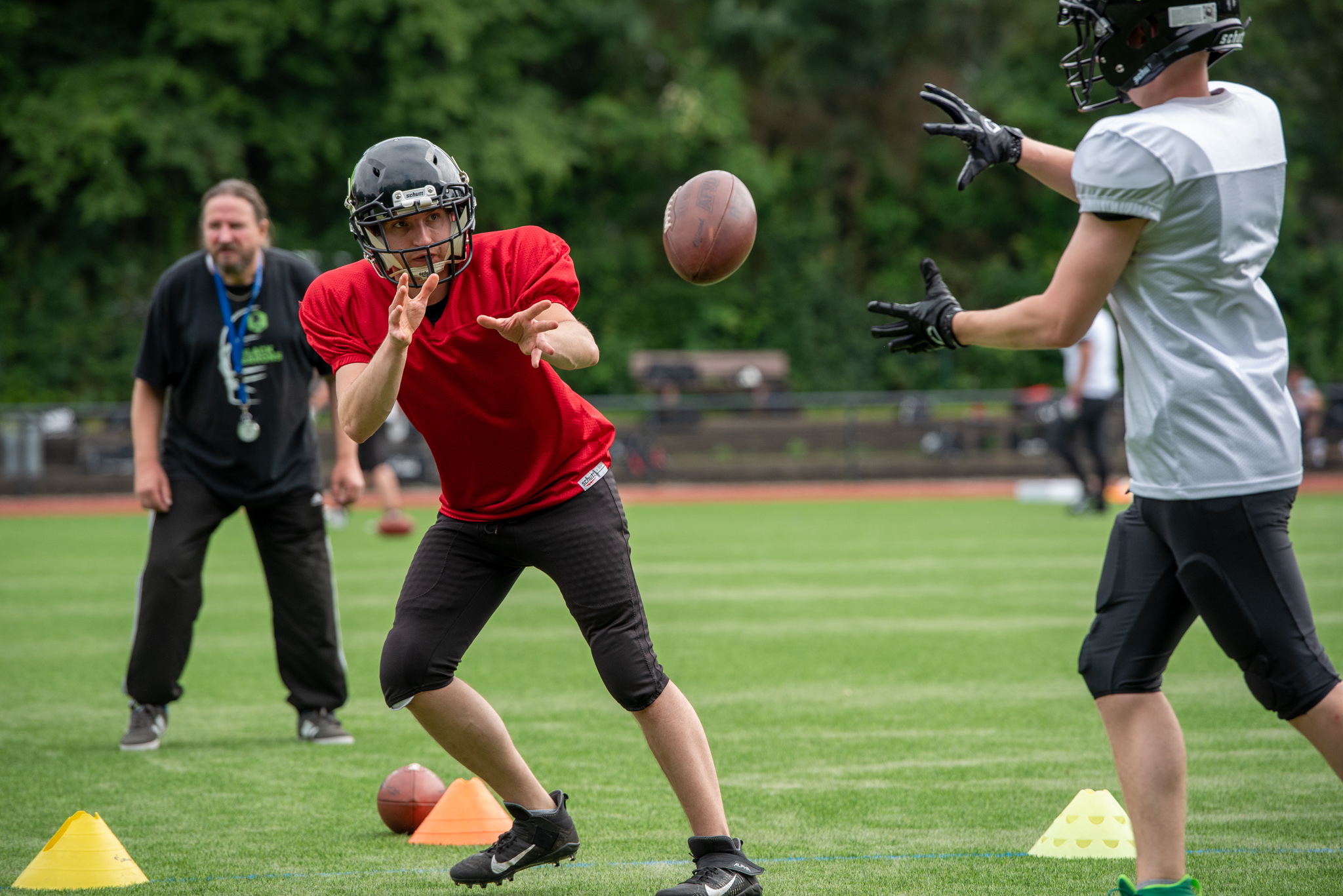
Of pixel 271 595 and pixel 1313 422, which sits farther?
pixel 1313 422

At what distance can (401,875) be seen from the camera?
4008 millimetres

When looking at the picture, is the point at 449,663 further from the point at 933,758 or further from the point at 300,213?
the point at 300,213

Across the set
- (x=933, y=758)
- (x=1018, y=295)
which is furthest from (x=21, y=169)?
(x=933, y=758)

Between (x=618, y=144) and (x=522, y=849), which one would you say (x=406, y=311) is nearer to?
(x=522, y=849)

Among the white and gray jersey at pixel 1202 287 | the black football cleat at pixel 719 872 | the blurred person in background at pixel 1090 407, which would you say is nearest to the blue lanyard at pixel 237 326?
the black football cleat at pixel 719 872

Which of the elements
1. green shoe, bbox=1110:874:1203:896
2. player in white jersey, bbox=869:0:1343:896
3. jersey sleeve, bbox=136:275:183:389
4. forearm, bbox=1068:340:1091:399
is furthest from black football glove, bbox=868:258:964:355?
forearm, bbox=1068:340:1091:399

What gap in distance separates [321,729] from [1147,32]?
13.7 feet

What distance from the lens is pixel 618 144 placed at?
3203 cm

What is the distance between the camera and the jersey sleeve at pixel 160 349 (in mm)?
5859

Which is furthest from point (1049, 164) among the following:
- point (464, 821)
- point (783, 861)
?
point (464, 821)

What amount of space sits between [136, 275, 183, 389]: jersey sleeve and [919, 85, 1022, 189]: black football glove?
138 inches

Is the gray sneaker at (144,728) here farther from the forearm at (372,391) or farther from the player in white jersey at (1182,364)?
the player in white jersey at (1182,364)

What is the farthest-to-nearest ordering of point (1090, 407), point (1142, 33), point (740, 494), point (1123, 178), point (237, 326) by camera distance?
point (740, 494), point (1090, 407), point (237, 326), point (1142, 33), point (1123, 178)

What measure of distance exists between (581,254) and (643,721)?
30587 millimetres
